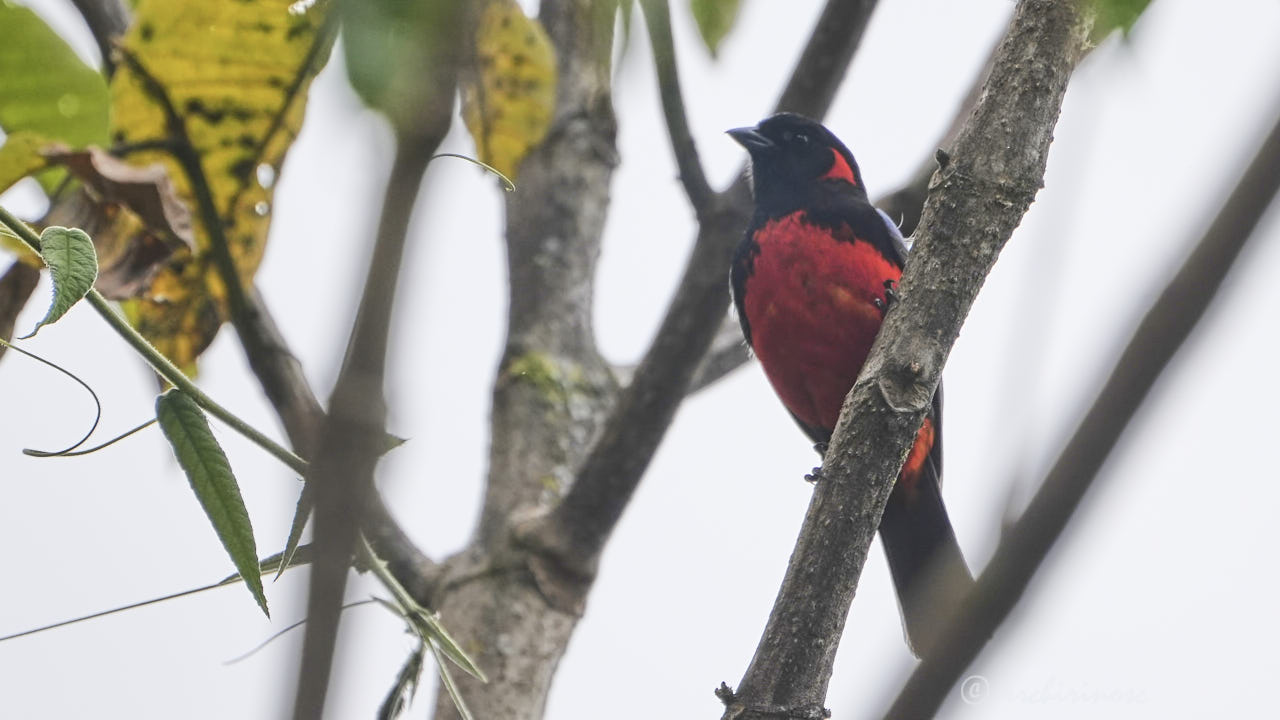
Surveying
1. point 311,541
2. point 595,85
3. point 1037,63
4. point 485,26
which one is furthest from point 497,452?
point 311,541

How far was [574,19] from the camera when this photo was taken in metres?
3.22

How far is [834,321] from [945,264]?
2.24 meters

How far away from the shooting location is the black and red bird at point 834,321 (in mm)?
3820

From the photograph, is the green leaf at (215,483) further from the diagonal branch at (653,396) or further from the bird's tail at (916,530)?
the bird's tail at (916,530)

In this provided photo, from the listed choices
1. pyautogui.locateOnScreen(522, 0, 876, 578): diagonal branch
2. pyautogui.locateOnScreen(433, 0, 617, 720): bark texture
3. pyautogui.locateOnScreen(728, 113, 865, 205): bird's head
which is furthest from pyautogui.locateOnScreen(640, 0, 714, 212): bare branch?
pyautogui.locateOnScreen(728, 113, 865, 205): bird's head

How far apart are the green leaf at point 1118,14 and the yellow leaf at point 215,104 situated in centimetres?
97

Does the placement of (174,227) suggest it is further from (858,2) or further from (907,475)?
(907,475)

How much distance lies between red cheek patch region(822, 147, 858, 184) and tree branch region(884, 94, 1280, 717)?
3529 mm

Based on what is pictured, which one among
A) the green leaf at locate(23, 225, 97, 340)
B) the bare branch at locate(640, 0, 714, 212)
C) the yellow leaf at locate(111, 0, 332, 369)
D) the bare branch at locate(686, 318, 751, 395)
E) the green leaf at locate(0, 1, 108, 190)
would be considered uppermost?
the bare branch at locate(686, 318, 751, 395)

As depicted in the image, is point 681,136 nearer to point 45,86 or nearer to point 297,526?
point 45,86

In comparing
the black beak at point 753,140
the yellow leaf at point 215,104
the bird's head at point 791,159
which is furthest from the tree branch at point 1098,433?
the black beak at point 753,140

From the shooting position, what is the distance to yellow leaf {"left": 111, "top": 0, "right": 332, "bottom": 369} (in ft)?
5.51

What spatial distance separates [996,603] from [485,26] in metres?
1.34

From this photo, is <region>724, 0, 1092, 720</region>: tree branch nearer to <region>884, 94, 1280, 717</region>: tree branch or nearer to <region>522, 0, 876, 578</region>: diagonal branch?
<region>884, 94, 1280, 717</region>: tree branch
